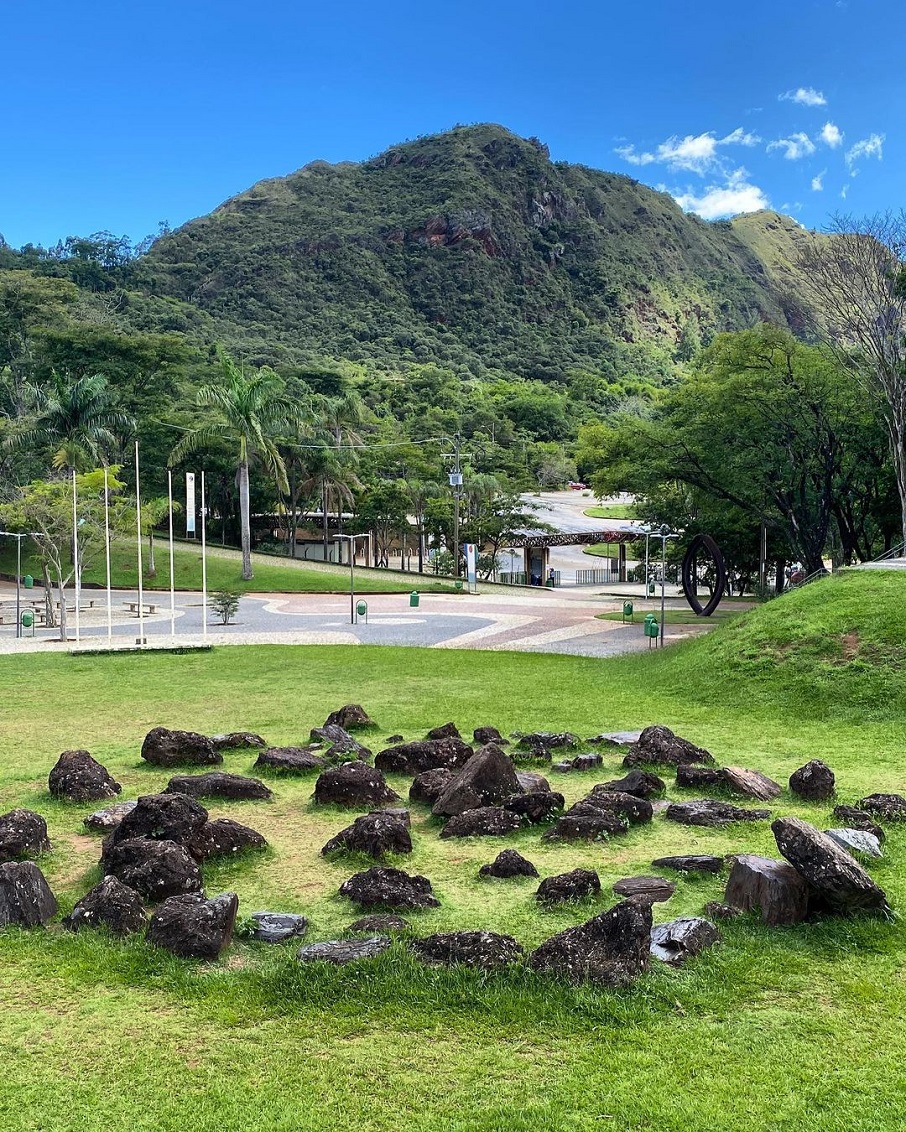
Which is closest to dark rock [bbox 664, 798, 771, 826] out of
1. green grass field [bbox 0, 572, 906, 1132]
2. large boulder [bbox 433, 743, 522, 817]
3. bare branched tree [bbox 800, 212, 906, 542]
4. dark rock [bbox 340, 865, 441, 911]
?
green grass field [bbox 0, 572, 906, 1132]

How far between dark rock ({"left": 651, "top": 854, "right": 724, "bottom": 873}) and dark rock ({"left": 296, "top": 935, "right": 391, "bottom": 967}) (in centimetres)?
247

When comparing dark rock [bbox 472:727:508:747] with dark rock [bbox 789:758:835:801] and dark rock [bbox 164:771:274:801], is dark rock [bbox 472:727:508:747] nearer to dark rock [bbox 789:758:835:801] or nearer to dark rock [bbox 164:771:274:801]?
dark rock [bbox 164:771:274:801]

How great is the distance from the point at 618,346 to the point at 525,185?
157ft

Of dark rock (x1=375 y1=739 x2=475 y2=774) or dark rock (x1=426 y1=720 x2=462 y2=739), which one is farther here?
dark rock (x1=426 y1=720 x2=462 y2=739)

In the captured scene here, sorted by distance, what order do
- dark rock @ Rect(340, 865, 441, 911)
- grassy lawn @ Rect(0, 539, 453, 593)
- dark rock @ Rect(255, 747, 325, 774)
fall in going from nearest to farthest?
dark rock @ Rect(340, 865, 441, 911)
dark rock @ Rect(255, 747, 325, 774)
grassy lawn @ Rect(0, 539, 453, 593)

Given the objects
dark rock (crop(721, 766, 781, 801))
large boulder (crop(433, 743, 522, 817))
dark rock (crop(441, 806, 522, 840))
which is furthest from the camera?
dark rock (crop(721, 766, 781, 801))

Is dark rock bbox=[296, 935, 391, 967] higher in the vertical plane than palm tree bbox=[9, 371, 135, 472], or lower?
lower

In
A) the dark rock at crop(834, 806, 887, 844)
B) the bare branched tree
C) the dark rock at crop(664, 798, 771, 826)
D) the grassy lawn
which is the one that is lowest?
the dark rock at crop(664, 798, 771, 826)

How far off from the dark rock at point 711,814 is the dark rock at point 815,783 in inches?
26.7

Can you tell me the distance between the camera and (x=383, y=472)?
63750 millimetres

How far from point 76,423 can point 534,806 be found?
143ft

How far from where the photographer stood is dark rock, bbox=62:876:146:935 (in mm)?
6039

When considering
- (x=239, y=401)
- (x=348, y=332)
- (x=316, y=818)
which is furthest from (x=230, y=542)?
(x=348, y=332)

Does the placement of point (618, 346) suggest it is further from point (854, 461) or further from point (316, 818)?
point (316, 818)
